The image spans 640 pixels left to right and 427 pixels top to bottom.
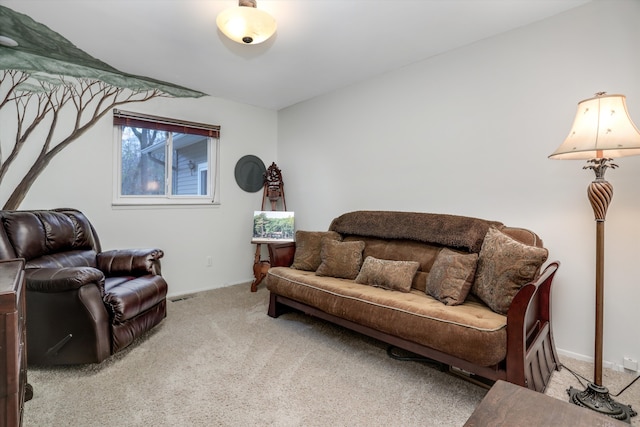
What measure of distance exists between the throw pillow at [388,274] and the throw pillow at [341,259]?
0.47 ft

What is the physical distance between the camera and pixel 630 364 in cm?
202

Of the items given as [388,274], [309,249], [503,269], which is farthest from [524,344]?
[309,249]

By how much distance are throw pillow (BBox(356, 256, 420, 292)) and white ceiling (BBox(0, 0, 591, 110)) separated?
1.85m

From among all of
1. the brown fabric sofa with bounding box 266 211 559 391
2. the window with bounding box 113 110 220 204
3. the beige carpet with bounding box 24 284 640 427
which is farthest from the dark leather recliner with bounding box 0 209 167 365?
the brown fabric sofa with bounding box 266 211 559 391

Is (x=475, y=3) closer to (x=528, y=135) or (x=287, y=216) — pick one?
(x=528, y=135)

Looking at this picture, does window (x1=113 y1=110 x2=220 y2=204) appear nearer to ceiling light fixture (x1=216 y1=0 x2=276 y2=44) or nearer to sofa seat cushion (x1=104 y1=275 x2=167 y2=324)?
sofa seat cushion (x1=104 y1=275 x2=167 y2=324)

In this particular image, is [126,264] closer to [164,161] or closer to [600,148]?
[164,161]

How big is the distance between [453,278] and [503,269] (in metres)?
0.34

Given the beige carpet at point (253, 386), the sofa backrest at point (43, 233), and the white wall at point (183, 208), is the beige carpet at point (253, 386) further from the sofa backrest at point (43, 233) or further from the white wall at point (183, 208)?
the white wall at point (183, 208)

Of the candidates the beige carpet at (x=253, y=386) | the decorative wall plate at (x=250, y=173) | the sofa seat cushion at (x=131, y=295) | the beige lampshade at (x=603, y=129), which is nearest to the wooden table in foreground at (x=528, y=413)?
the beige carpet at (x=253, y=386)

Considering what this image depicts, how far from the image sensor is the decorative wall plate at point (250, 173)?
14.1 feet

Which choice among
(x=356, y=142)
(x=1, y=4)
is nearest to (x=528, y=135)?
(x=356, y=142)

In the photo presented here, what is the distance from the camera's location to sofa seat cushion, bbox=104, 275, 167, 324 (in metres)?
2.17

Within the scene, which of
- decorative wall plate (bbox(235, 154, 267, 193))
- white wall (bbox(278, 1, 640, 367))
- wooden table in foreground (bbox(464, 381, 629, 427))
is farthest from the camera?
decorative wall plate (bbox(235, 154, 267, 193))
